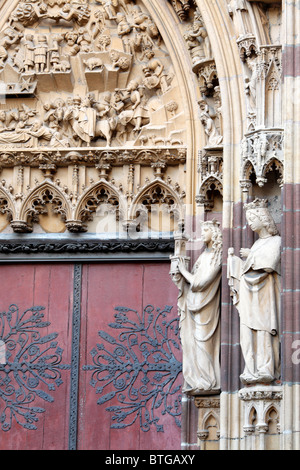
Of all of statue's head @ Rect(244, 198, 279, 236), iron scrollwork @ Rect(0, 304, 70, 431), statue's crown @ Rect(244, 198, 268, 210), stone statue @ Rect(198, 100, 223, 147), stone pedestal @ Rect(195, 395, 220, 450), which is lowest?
stone pedestal @ Rect(195, 395, 220, 450)

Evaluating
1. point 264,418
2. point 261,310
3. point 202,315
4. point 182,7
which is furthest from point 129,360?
point 182,7

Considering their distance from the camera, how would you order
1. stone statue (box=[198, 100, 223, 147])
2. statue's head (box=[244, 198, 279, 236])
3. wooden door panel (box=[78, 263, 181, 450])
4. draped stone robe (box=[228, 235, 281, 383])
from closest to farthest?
draped stone robe (box=[228, 235, 281, 383])
statue's head (box=[244, 198, 279, 236])
stone statue (box=[198, 100, 223, 147])
wooden door panel (box=[78, 263, 181, 450])

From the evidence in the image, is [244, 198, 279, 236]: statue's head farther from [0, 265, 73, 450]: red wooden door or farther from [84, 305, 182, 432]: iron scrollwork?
[0, 265, 73, 450]: red wooden door

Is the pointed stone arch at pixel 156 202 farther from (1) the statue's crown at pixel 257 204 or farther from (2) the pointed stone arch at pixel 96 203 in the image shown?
(1) the statue's crown at pixel 257 204

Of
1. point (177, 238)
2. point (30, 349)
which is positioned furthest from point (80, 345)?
point (177, 238)

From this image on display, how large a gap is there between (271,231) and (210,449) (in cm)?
Result: 204

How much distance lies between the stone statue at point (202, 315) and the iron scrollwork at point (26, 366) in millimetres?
1441

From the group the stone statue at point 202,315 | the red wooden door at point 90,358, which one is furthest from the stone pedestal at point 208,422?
the red wooden door at point 90,358

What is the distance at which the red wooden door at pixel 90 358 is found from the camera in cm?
1201

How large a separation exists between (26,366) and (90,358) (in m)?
0.64

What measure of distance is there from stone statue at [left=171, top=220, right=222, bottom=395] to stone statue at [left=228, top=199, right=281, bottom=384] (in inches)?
17.7

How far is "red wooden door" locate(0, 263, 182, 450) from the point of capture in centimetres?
1201

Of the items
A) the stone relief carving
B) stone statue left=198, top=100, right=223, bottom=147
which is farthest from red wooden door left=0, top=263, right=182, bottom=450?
the stone relief carving
